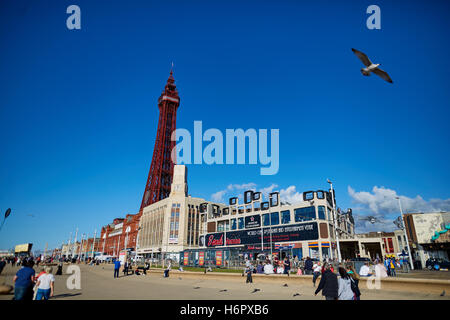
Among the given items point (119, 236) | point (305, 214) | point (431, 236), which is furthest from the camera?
point (119, 236)

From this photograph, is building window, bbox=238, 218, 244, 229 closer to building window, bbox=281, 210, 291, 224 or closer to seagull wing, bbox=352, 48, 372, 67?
building window, bbox=281, 210, 291, 224

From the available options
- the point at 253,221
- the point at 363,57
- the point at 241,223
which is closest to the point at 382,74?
the point at 363,57

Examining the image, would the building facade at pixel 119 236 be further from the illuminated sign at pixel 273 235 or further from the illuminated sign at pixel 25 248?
the illuminated sign at pixel 273 235

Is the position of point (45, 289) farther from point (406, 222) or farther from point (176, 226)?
point (176, 226)

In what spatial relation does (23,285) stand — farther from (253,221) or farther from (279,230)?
(253,221)

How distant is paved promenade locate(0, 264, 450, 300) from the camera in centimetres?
1202

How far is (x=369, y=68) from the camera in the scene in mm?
11594

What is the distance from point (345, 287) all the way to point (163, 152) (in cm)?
10222

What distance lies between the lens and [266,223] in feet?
191

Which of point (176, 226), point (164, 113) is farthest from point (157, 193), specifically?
point (164, 113)

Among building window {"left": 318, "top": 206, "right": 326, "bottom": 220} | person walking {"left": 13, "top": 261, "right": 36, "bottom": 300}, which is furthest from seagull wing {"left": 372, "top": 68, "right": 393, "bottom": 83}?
building window {"left": 318, "top": 206, "right": 326, "bottom": 220}

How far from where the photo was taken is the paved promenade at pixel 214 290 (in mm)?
12016

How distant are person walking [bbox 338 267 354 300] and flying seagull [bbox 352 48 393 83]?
844 cm
